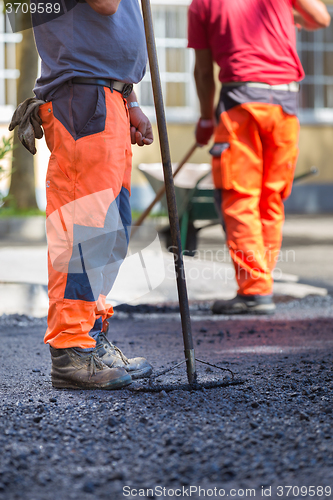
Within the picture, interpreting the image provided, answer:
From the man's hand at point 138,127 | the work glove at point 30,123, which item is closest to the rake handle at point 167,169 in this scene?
the man's hand at point 138,127

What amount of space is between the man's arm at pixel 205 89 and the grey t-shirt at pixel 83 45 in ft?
6.02

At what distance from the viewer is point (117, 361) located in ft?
7.71

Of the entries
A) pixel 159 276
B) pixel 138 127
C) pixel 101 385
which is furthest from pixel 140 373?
pixel 159 276

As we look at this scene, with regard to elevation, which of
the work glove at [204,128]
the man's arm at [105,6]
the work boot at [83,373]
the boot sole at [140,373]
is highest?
the man's arm at [105,6]

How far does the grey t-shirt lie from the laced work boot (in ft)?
3.05

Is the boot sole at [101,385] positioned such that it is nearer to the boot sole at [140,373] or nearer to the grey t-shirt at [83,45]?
the boot sole at [140,373]

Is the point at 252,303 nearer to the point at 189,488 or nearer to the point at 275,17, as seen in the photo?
the point at 275,17

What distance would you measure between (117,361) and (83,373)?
0.61ft

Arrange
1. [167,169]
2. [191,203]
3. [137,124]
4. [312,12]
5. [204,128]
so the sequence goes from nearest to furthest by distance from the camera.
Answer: [167,169] → [137,124] → [312,12] → [204,128] → [191,203]

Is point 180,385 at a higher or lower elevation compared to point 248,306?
higher

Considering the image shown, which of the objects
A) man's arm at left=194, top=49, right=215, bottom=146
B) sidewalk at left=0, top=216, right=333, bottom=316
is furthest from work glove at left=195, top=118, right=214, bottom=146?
sidewalk at left=0, top=216, right=333, bottom=316

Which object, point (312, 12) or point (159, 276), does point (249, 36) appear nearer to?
point (312, 12)

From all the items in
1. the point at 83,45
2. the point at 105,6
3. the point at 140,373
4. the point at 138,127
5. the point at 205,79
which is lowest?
the point at 140,373

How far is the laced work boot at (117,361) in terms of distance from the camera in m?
2.34
